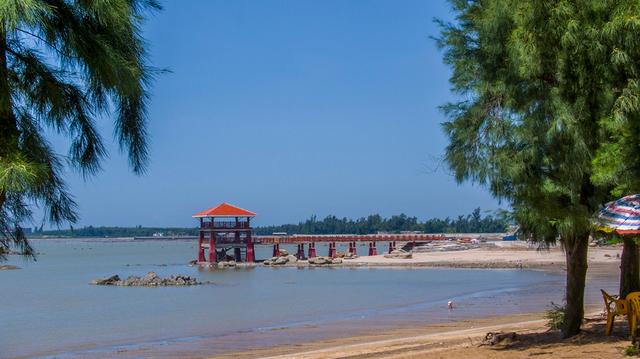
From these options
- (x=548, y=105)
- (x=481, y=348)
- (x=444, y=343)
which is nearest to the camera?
(x=548, y=105)

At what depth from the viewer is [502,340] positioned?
12250mm

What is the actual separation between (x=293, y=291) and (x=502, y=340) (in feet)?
96.8

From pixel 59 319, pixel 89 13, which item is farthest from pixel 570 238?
pixel 59 319

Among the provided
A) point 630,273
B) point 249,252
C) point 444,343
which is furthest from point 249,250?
point 630,273

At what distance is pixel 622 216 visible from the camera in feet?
27.4

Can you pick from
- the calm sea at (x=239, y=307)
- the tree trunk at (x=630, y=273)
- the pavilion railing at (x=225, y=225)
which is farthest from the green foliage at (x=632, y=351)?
the pavilion railing at (x=225, y=225)

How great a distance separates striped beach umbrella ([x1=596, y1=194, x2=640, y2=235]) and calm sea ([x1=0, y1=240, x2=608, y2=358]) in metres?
12.9

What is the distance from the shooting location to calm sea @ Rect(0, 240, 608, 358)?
2272cm

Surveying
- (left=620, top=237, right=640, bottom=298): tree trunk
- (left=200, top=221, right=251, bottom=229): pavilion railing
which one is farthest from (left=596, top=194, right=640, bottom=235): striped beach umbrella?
(left=200, top=221, right=251, bottom=229): pavilion railing

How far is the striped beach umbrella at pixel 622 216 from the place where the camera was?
26.6ft

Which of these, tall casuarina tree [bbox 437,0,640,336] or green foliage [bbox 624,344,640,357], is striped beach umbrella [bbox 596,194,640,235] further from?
green foliage [bbox 624,344,640,357]

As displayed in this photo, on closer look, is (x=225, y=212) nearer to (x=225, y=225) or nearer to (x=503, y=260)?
(x=225, y=225)

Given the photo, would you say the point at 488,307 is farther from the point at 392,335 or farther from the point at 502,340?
the point at 502,340

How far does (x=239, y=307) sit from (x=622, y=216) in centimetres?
2656
